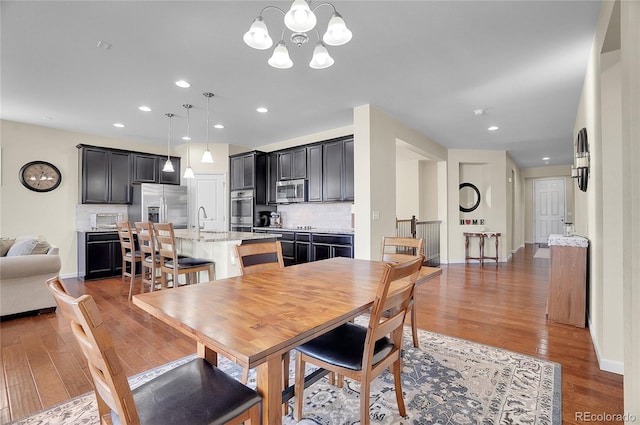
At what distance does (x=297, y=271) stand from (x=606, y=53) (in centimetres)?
289

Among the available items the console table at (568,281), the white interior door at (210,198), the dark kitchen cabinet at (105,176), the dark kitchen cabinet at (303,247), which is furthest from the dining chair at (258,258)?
the dark kitchen cabinet at (105,176)

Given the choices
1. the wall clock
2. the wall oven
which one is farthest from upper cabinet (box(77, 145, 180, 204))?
the wall oven

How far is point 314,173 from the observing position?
17.9 ft

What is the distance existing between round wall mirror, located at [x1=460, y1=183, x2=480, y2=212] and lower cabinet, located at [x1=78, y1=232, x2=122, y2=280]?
757 centimetres

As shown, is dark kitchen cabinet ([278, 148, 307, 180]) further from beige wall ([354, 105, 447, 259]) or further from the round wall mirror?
the round wall mirror

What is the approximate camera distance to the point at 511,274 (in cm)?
561

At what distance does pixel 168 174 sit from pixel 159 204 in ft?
3.15

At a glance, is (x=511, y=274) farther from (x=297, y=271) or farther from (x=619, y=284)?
(x=297, y=271)

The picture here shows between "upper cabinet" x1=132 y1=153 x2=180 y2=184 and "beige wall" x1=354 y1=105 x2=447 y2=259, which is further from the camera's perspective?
"upper cabinet" x1=132 y1=153 x2=180 y2=184

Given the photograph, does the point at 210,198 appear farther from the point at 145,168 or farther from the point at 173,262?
the point at 173,262

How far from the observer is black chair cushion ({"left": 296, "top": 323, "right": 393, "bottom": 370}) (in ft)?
4.89

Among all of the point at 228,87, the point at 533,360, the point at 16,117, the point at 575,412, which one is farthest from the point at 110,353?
the point at 16,117

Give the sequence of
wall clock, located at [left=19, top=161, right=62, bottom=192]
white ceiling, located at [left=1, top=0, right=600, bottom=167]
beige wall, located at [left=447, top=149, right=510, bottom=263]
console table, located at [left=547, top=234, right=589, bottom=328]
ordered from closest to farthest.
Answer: white ceiling, located at [left=1, top=0, right=600, bottom=167] → console table, located at [left=547, top=234, right=589, bottom=328] → wall clock, located at [left=19, top=161, right=62, bottom=192] → beige wall, located at [left=447, top=149, right=510, bottom=263]

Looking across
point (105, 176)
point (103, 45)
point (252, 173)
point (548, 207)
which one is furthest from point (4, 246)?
point (548, 207)
